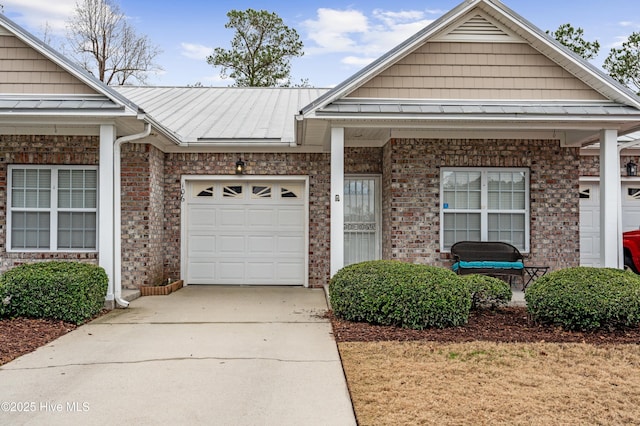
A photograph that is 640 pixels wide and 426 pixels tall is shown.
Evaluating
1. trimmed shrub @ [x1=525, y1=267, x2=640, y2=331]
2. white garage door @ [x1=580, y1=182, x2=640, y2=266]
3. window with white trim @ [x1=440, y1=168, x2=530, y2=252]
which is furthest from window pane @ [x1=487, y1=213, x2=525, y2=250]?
trimmed shrub @ [x1=525, y1=267, x2=640, y2=331]

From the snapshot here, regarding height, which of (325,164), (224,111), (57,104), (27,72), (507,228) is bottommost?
(507,228)

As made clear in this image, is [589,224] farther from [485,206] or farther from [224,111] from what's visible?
[224,111]

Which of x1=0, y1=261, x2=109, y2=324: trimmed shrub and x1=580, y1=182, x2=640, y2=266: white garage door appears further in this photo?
x1=580, y1=182, x2=640, y2=266: white garage door

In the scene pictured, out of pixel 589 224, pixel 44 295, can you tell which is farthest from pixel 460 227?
pixel 44 295

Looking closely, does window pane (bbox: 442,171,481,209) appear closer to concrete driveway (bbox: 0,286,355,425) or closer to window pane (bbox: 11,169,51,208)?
concrete driveway (bbox: 0,286,355,425)

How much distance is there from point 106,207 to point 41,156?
2601 mm

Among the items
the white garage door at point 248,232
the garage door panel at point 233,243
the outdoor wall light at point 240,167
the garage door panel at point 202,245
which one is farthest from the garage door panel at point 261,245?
the outdoor wall light at point 240,167

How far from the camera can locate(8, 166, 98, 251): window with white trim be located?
392 inches

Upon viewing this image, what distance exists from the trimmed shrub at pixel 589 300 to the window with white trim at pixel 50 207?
24.7ft

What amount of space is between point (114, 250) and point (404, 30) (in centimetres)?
1850

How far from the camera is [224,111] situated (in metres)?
13.2

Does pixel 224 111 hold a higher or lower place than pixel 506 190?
higher

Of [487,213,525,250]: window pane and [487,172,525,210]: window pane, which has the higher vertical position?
[487,172,525,210]: window pane

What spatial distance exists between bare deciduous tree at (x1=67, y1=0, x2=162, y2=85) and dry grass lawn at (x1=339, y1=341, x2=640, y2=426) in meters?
22.9
